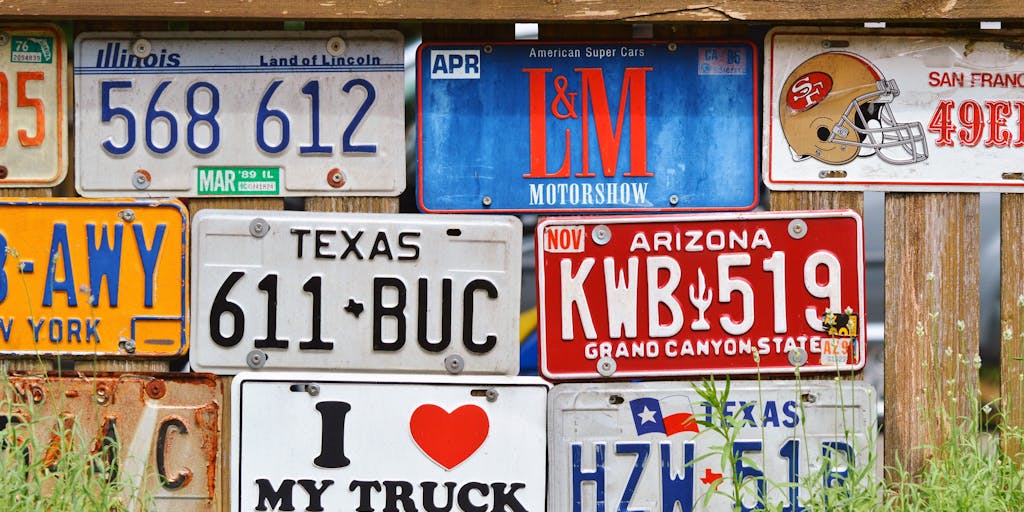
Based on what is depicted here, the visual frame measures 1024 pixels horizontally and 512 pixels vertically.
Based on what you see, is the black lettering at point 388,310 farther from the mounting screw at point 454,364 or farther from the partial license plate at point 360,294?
the mounting screw at point 454,364

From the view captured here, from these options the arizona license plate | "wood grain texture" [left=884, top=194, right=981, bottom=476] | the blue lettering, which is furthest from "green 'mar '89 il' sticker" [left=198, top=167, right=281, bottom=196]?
"wood grain texture" [left=884, top=194, right=981, bottom=476]

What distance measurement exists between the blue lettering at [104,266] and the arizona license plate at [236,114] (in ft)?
0.46

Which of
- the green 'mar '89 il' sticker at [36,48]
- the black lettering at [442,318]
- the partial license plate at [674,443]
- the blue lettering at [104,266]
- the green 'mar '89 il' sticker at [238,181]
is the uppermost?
the green 'mar '89 il' sticker at [36,48]

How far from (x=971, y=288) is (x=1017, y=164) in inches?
14.2

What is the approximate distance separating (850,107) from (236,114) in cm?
168

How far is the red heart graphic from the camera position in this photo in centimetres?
273

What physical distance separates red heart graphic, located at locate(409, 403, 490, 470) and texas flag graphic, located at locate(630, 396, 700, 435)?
0.41 metres

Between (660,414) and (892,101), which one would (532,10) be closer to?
(892,101)

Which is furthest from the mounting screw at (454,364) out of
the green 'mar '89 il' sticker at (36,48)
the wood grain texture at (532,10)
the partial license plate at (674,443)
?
the green 'mar '89 il' sticker at (36,48)

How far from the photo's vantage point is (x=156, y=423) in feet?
9.06

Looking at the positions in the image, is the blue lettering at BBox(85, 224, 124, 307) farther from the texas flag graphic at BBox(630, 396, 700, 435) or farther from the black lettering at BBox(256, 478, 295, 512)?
the texas flag graphic at BBox(630, 396, 700, 435)

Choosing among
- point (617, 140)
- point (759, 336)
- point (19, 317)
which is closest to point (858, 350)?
point (759, 336)

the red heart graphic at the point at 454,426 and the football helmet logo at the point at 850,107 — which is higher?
the football helmet logo at the point at 850,107

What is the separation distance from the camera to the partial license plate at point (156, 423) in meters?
2.76
